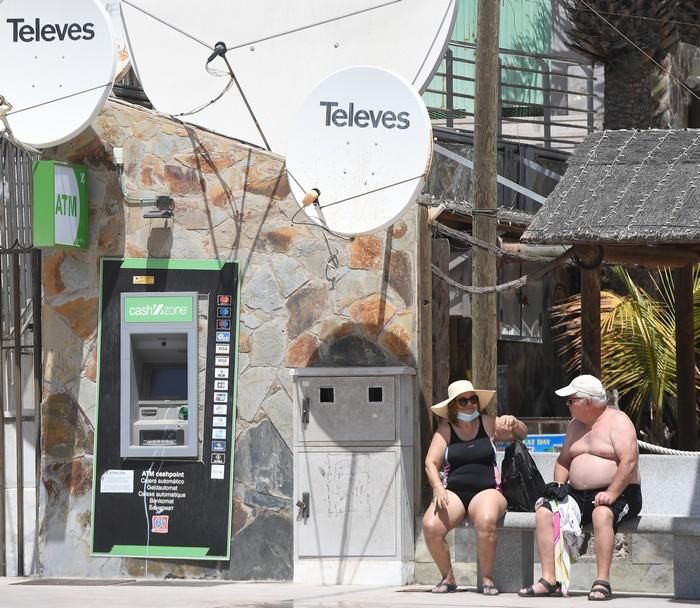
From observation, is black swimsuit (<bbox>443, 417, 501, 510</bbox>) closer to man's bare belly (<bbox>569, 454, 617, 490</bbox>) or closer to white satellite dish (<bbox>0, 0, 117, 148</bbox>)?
man's bare belly (<bbox>569, 454, 617, 490</bbox>)

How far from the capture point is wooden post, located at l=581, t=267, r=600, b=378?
42.1 ft

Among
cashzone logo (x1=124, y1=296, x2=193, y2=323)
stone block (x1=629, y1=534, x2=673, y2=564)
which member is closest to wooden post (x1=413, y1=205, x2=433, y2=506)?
stone block (x1=629, y1=534, x2=673, y2=564)

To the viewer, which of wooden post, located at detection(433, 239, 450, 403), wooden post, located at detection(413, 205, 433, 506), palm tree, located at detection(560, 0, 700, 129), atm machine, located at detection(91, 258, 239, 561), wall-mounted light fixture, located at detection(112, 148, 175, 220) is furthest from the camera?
palm tree, located at detection(560, 0, 700, 129)

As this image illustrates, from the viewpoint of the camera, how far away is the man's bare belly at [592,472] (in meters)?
10.1

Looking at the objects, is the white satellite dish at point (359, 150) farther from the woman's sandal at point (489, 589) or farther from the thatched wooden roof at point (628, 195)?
the woman's sandal at point (489, 589)

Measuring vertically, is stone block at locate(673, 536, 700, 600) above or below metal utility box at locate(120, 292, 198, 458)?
below

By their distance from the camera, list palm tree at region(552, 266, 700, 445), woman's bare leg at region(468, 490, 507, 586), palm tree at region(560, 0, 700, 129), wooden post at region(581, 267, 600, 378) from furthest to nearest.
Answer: palm tree at region(560, 0, 700, 129), palm tree at region(552, 266, 700, 445), wooden post at region(581, 267, 600, 378), woman's bare leg at region(468, 490, 507, 586)

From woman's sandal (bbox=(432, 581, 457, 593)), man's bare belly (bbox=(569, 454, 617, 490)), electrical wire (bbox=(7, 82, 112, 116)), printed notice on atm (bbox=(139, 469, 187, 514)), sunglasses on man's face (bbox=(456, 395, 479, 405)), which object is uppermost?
electrical wire (bbox=(7, 82, 112, 116))

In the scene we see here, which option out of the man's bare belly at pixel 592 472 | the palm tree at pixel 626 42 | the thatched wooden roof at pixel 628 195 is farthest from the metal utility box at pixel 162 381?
the palm tree at pixel 626 42

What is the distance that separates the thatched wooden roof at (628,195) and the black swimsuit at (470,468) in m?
1.48

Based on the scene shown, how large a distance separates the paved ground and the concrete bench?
227mm

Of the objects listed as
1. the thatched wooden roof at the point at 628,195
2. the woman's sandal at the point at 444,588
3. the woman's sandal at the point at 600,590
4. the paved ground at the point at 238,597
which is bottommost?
the paved ground at the point at 238,597

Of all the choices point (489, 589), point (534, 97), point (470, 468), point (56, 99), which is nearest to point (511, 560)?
point (489, 589)

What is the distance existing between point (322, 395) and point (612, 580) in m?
2.59
